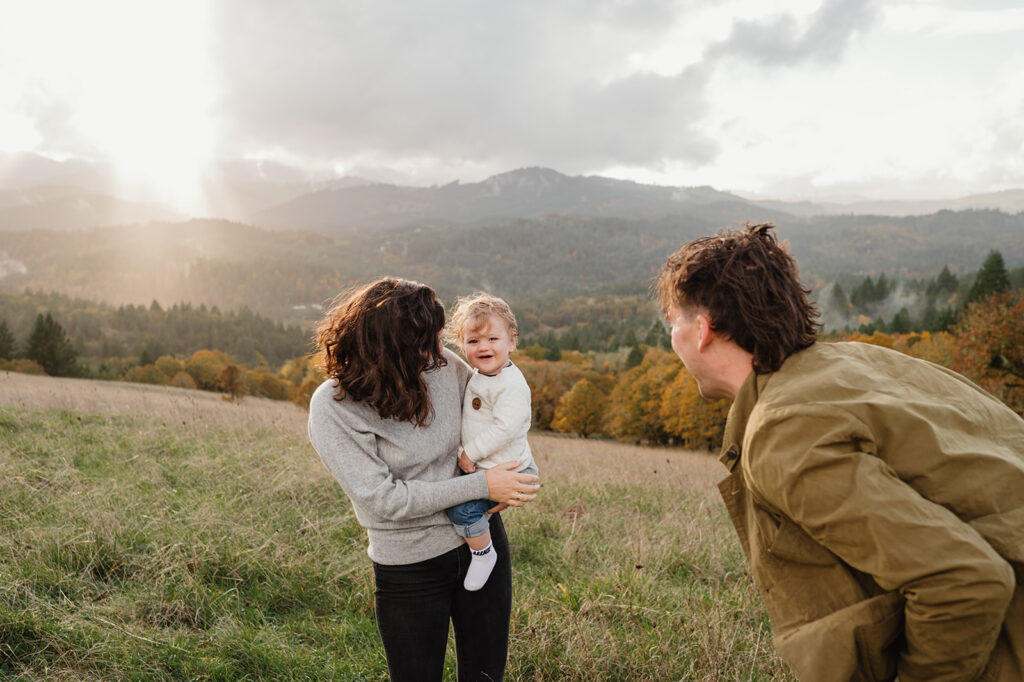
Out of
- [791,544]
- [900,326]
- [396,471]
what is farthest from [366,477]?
[900,326]

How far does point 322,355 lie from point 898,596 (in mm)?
2090

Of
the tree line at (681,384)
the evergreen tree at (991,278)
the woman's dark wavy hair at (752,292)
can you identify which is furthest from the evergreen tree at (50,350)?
the evergreen tree at (991,278)

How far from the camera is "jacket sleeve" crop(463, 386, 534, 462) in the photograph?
94.0 inches

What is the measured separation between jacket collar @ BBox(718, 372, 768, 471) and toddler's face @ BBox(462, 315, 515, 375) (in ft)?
3.47

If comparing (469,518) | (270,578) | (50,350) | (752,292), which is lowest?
(50,350)

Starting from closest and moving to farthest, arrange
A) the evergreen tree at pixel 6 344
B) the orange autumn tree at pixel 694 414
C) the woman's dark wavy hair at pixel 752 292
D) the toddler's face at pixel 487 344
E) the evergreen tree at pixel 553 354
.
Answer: the woman's dark wavy hair at pixel 752 292
the toddler's face at pixel 487 344
the orange autumn tree at pixel 694 414
the evergreen tree at pixel 6 344
the evergreen tree at pixel 553 354

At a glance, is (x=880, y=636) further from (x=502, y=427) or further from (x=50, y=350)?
(x=50, y=350)

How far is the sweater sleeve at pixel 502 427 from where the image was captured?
94.0 inches

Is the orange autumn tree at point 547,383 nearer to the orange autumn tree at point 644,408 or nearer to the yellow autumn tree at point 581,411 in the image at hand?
the yellow autumn tree at point 581,411

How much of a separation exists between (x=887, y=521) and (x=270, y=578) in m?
3.84

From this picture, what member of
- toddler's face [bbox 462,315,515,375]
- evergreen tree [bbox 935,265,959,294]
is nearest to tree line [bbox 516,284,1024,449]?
toddler's face [bbox 462,315,515,375]

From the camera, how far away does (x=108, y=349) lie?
82688 mm

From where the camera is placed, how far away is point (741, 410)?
1.80 m

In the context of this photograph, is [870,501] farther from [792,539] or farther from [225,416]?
[225,416]
